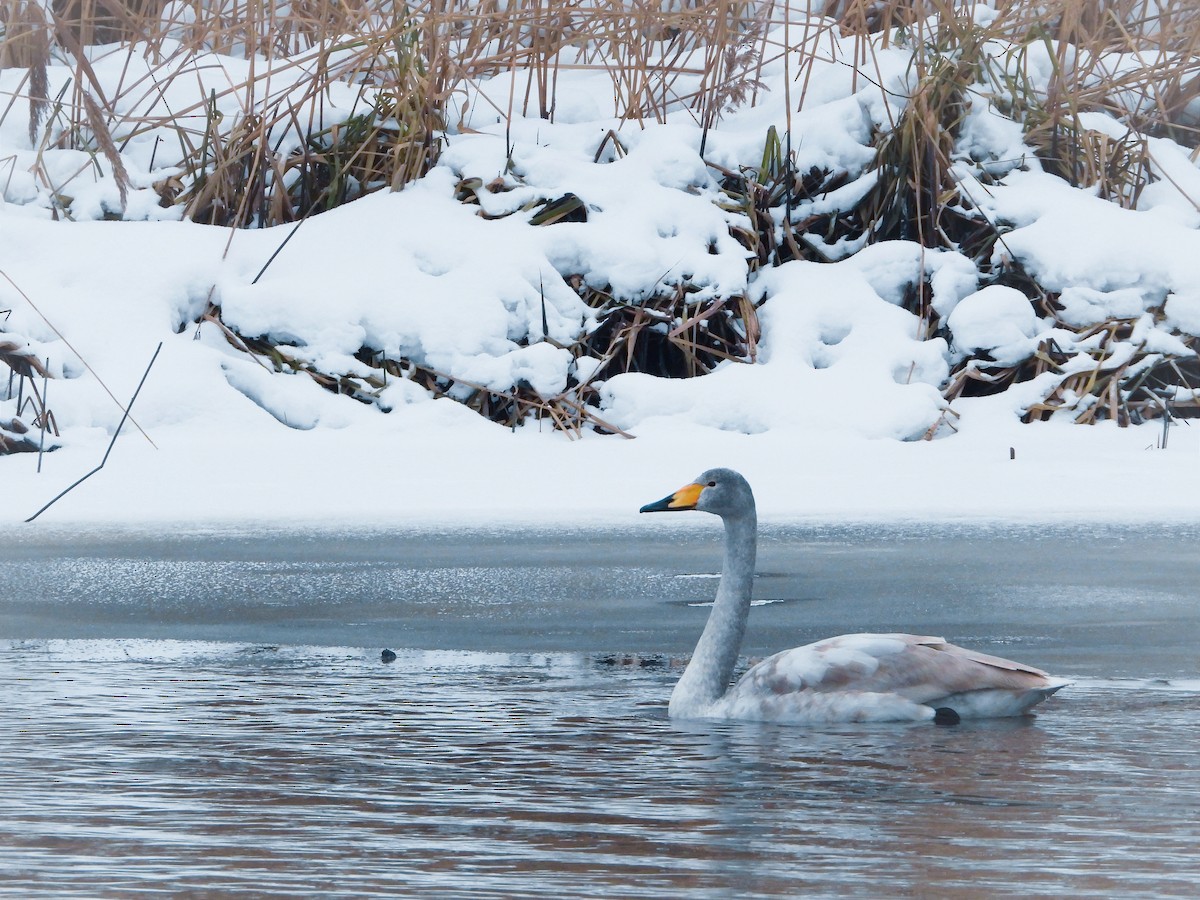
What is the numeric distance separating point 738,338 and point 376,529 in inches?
130

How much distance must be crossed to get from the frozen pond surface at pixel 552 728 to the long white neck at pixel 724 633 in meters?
0.11

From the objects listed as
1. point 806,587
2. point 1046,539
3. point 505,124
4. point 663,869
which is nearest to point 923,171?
point 505,124

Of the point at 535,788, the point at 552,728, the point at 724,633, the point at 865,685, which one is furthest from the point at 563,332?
the point at 535,788

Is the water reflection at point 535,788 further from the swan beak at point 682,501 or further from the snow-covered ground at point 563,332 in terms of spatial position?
the snow-covered ground at point 563,332

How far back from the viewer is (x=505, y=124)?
1062 cm

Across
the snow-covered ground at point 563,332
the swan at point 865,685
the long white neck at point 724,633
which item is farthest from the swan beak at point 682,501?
the snow-covered ground at point 563,332

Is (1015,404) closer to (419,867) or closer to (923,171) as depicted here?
(923,171)

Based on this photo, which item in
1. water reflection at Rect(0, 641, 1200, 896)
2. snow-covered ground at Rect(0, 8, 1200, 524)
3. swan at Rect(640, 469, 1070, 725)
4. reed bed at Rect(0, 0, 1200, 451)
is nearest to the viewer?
water reflection at Rect(0, 641, 1200, 896)

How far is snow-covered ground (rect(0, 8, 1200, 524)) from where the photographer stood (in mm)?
7117

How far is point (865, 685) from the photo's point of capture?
4.09 metres

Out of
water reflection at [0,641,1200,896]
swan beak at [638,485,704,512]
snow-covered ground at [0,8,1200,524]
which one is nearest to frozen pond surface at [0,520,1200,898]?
water reflection at [0,641,1200,896]

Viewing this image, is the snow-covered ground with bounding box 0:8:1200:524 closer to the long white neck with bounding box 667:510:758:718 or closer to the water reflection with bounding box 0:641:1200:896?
the long white neck with bounding box 667:510:758:718

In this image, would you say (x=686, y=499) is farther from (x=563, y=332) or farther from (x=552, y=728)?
(x=563, y=332)

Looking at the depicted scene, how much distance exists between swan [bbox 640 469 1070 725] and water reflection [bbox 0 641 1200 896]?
6cm
